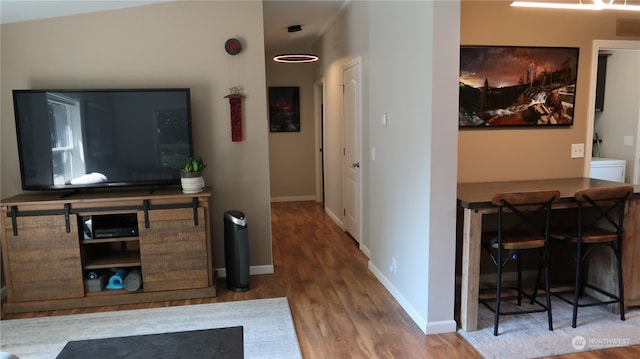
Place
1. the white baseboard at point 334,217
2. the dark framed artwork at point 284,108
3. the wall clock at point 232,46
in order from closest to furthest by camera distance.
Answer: the wall clock at point 232,46 < the white baseboard at point 334,217 < the dark framed artwork at point 284,108

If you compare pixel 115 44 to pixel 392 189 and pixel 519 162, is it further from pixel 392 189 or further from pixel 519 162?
pixel 519 162

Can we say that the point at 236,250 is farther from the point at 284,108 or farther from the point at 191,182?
the point at 284,108

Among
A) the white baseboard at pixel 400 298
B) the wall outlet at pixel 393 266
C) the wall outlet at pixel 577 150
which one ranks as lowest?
the white baseboard at pixel 400 298

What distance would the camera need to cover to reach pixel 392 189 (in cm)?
342

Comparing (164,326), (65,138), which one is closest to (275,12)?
(65,138)

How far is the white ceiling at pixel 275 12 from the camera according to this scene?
323cm

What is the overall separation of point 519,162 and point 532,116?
0.39 m

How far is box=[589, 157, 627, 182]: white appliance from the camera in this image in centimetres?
461

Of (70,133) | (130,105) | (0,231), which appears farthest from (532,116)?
(0,231)

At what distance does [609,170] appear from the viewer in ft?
15.2

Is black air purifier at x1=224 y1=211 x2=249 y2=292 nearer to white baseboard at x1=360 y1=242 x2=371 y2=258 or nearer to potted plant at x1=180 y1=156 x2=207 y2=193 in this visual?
potted plant at x1=180 y1=156 x2=207 y2=193

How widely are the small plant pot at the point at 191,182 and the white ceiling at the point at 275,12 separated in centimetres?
149

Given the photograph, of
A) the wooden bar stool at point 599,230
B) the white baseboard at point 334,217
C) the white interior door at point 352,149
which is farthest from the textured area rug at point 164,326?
the white baseboard at point 334,217

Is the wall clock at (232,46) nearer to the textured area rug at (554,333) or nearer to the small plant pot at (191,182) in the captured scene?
the small plant pot at (191,182)
